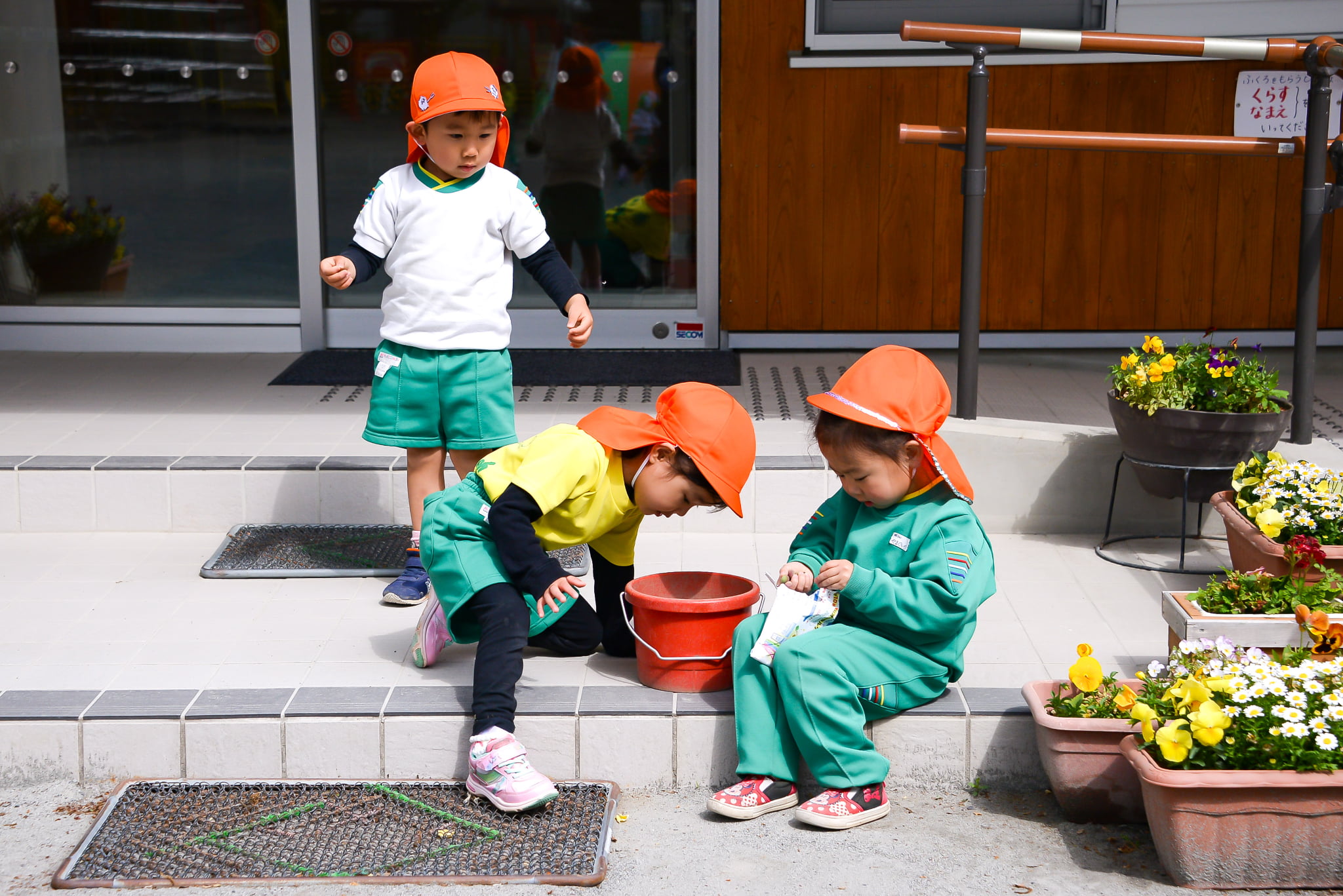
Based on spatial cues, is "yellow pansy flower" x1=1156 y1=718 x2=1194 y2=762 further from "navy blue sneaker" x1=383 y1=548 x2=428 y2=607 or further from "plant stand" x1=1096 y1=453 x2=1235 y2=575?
"navy blue sneaker" x1=383 y1=548 x2=428 y2=607

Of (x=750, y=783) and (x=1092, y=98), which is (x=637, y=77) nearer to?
(x=1092, y=98)

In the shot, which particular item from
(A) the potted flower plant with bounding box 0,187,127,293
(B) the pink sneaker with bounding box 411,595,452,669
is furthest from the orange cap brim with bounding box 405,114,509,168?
(A) the potted flower plant with bounding box 0,187,127,293

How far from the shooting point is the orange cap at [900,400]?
2.82 metres

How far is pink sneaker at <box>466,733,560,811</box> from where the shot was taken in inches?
110

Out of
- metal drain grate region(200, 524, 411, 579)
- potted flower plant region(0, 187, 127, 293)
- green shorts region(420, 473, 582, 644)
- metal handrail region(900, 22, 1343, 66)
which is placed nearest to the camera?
green shorts region(420, 473, 582, 644)

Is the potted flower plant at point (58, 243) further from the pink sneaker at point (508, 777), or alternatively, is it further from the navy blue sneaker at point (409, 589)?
the pink sneaker at point (508, 777)

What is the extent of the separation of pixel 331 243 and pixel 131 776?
3.96 metres

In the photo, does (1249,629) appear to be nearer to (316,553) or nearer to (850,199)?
(316,553)

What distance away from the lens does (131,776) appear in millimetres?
2982

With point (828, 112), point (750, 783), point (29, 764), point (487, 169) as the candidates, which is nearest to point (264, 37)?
point (828, 112)

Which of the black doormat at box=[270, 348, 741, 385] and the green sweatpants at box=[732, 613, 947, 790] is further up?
the black doormat at box=[270, 348, 741, 385]

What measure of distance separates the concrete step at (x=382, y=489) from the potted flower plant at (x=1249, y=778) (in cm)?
169

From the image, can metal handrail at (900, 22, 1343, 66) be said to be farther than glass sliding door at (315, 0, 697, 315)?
No

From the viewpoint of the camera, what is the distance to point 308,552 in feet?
13.6
